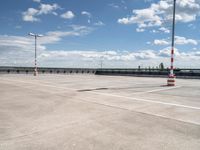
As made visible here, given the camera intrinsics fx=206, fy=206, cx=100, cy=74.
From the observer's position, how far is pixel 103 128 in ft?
17.5

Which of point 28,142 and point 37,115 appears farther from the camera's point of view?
point 37,115

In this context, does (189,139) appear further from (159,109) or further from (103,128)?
(159,109)

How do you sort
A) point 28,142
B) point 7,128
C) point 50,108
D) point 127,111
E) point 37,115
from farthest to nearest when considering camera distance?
point 50,108
point 127,111
point 37,115
point 7,128
point 28,142

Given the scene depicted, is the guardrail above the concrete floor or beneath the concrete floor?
above

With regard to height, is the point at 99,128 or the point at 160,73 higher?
the point at 160,73

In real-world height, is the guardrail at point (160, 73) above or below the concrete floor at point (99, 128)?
above

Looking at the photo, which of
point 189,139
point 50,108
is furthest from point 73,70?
point 189,139

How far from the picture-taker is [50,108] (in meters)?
7.83

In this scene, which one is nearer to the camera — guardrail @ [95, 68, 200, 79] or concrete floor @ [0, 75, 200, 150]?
concrete floor @ [0, 75, 200, 150]

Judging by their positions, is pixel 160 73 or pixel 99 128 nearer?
pixel 99 128

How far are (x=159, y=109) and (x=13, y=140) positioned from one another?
17.2 ft

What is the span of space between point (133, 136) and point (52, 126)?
7.15 feet

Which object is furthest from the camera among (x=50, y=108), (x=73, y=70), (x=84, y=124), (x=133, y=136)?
(x=73, y=70)

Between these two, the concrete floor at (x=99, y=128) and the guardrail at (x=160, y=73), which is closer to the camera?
the concrete floor at (x=99, y=128)
